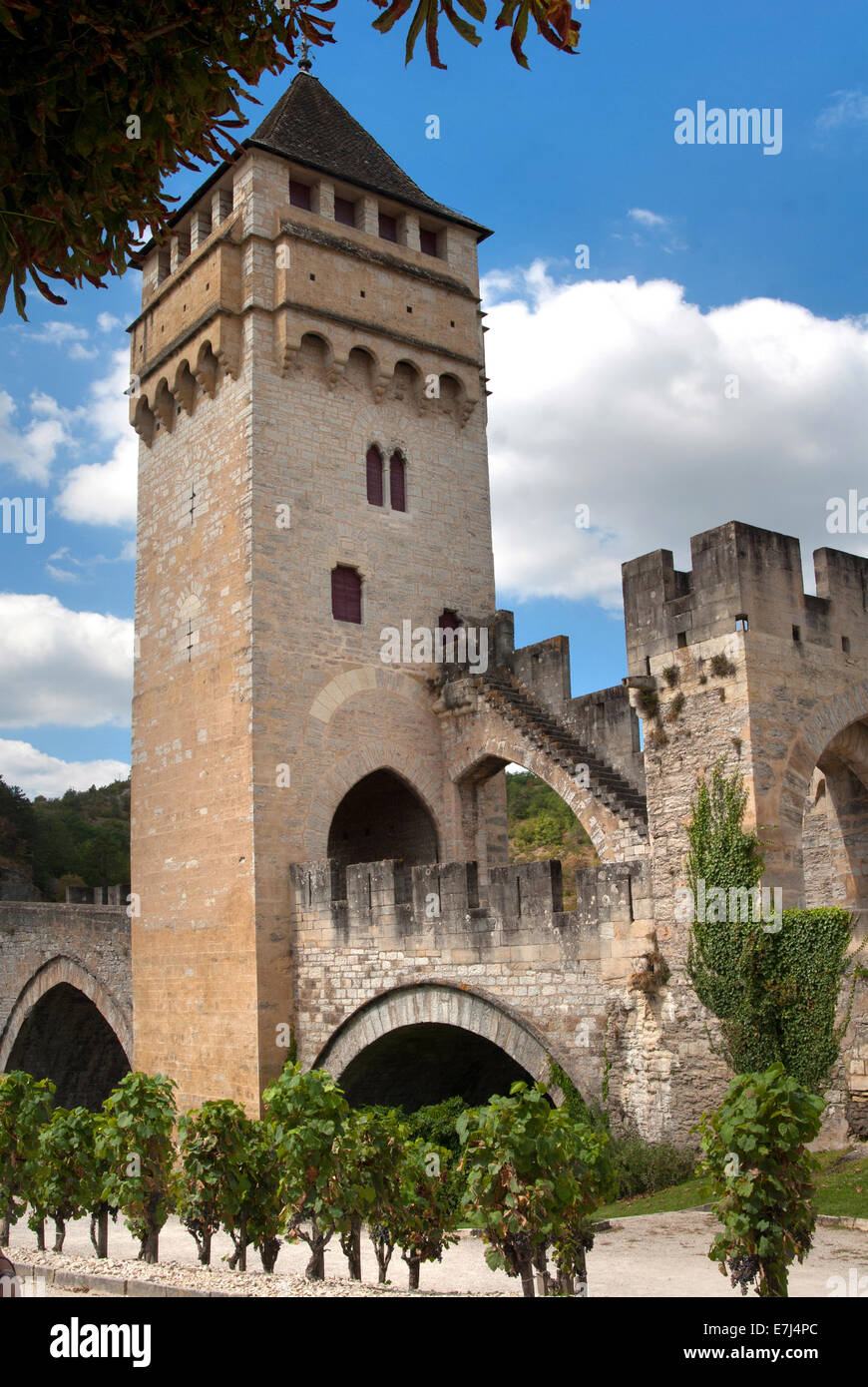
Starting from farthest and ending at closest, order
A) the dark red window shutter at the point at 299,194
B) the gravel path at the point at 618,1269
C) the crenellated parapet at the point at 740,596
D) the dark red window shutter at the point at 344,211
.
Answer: the dark red window shutter at the point at 344,211, the dark red window shutter at the point at 299,194, the crenellated parapet at the point at 740,596, the gravel path at the point at 618,1269

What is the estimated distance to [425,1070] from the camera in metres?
15.3

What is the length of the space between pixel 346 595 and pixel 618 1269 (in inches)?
442

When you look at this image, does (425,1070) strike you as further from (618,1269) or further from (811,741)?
→ (618,1269)

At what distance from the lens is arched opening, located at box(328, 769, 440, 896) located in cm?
1786

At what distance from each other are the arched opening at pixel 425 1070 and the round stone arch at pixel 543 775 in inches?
113

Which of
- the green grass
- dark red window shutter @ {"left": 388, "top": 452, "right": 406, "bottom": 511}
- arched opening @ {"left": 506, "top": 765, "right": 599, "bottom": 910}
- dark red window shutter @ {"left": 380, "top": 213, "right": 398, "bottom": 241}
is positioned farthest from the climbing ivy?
arched opening @ {"left": 506, "top": 765, "right": 599, "bottom": 910}

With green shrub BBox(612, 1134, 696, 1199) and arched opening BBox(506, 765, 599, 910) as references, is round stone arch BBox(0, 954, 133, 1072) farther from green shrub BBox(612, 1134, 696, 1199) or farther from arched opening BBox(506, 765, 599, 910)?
arched opening BBox(506, 765, 599, 910)

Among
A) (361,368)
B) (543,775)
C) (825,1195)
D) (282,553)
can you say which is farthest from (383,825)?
(825,1195)

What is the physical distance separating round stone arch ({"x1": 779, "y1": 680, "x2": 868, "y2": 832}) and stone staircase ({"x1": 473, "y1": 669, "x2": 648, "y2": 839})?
127 inches

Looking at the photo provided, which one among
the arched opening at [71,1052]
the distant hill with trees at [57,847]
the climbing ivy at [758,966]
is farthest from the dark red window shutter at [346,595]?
the distant hill with trees at [57,847]

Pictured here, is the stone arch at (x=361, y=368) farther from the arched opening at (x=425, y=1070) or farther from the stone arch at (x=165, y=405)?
the arched opening at (x=425, y=1070)

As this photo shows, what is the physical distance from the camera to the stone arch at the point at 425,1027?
1174 cm

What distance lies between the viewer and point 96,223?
4.09 m

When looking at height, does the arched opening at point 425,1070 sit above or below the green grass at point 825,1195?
above
